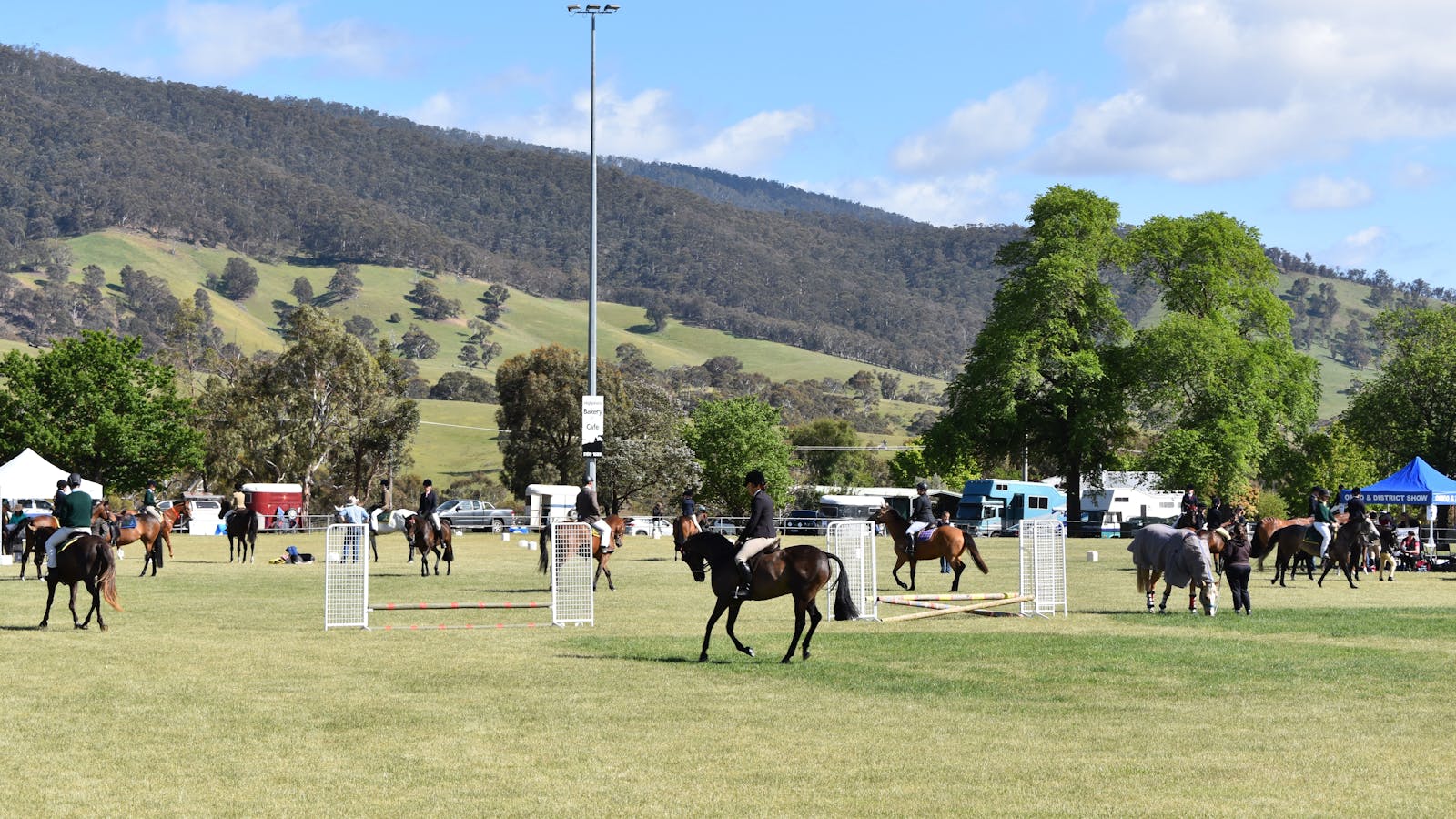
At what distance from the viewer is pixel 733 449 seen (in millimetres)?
86812

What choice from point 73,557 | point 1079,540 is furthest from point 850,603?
point 1079,540

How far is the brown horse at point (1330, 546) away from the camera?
31.5m

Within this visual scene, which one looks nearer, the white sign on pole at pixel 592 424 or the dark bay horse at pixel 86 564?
the dark bay horse at pixel 86 564

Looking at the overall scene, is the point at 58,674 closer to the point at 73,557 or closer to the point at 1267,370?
the point at 73,557

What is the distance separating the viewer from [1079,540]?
A: 61.4 m

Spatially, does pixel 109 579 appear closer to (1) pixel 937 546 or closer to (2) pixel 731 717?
(2) pixel 731 717

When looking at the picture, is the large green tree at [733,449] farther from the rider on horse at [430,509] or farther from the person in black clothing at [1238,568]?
the person in black clothing at [1238,568]

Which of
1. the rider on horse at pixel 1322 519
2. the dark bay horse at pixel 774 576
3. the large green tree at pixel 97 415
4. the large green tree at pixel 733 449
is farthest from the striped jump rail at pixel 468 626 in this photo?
the large green tree at pixel 733 449

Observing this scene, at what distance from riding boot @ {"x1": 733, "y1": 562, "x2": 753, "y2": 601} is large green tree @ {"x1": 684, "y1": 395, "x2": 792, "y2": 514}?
68.7m

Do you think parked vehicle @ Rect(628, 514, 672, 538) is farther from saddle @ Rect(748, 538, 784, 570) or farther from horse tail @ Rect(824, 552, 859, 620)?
saddle @ Rect(748, 538, 784, 570)

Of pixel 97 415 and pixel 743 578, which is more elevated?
pixel 97 415

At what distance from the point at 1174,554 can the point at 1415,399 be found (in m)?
55.0

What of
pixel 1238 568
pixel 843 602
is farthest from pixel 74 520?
pixel 1238 568

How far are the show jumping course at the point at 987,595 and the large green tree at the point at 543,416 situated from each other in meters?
73.1
